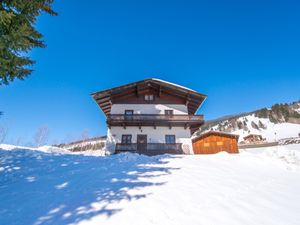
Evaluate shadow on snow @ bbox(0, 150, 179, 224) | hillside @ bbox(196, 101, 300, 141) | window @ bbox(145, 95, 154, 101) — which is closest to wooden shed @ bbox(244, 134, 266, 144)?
hillside @ bbox(196, 101, 300, 141)

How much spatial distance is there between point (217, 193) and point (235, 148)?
2294cm

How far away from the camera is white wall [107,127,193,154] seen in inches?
796

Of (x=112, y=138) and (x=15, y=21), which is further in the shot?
(x=112, y=138)

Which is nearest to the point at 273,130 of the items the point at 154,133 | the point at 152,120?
the point at 154,133

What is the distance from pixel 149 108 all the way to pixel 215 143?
40.0 feet

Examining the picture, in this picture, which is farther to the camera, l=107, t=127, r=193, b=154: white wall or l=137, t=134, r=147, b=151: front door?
l=107, t=127, r=193, b=154: white wall

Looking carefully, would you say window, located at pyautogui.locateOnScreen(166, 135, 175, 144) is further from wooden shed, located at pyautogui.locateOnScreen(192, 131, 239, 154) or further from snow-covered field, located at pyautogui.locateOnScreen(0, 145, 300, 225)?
snow-covered field, located at pyautogui.locateOnScreen(0, 145, 300, 225)

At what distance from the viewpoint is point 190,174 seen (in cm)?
786

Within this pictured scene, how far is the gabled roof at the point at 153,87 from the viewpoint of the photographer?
21.4 metres

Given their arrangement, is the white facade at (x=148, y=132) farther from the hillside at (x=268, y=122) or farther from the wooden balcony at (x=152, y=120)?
the hillside at (x=268, y=122)

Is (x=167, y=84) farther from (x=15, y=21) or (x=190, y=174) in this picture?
(x=15, y=21)

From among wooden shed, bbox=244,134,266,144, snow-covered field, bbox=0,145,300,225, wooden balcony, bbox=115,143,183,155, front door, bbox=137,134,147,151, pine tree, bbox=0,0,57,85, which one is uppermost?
wooden shed, bbox=244,134,266,144

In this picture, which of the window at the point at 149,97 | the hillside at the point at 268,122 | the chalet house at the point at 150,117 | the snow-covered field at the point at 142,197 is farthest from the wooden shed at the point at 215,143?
the hillside at the point at 268,122

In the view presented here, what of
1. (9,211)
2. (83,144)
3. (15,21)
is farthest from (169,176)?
(83,144)
